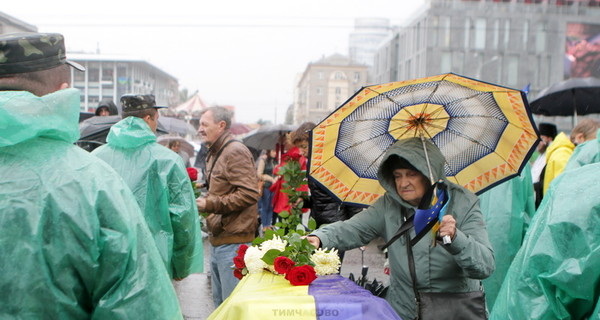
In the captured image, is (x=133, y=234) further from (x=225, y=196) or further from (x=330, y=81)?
(x=330, y=81)

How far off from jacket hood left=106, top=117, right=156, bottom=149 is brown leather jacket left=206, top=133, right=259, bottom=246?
819 mm

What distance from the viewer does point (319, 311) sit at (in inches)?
89.0

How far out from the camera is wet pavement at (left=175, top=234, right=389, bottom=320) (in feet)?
21.2

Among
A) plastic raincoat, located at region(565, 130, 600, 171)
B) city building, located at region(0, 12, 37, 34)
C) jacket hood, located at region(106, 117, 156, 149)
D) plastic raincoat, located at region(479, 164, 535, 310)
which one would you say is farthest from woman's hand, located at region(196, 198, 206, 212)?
city building, located at region(0, 12, 37, 34)

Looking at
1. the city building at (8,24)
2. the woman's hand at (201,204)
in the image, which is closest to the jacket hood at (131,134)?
the woman's hand at (201,204)

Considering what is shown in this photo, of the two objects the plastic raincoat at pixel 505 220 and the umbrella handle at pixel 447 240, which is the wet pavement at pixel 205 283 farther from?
the umbrella handle at pixel 447 240

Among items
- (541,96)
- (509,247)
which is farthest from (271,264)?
(541,96)

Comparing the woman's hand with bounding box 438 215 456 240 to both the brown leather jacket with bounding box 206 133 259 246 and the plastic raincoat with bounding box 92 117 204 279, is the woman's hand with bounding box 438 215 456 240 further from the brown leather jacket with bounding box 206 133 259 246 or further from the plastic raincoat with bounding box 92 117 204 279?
the brown leather jacket with bounding box 206 133 259 246

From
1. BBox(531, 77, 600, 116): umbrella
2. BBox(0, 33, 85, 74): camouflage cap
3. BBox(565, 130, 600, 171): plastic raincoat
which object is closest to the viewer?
BBox(0, 33, 85, 74): camouflage cap

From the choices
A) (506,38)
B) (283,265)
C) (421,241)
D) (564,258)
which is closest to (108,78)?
(506,38)

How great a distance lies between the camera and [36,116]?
1.63 meters

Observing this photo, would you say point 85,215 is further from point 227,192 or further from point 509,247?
point 509,247

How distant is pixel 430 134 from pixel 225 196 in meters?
1.80

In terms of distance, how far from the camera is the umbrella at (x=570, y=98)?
28.9 feet
